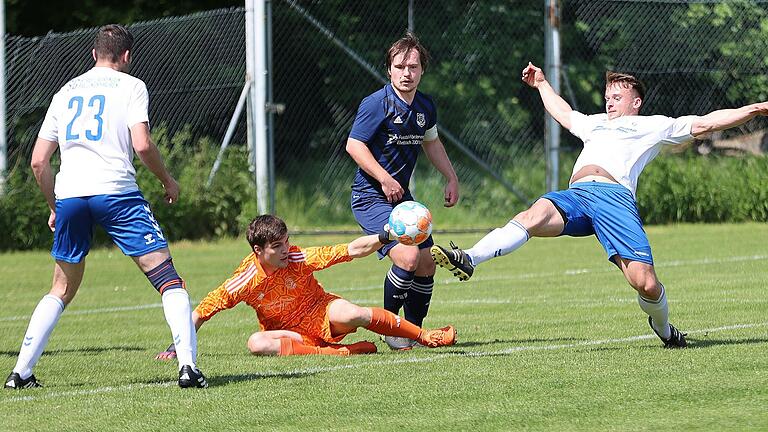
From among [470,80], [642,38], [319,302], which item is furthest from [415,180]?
[319,302]

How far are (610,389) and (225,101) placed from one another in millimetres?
13844

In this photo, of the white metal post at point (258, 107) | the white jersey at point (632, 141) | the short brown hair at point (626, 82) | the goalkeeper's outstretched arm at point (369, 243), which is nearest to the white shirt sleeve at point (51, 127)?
the goalkeeper's outstretched arm at point (369, 243)

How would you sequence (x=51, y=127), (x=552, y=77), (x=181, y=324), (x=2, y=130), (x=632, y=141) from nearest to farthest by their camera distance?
(x=181, y=324)
(x=51, y=127)
(x=632, y=141)
(x=2, y=130)
(x=552, y=77)

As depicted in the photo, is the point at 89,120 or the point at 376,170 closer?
the point at 89,120

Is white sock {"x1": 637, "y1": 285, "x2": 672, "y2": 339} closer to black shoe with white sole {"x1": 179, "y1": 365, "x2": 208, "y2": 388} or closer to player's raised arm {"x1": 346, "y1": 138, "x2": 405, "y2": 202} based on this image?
player's raised arm {"x1": 346, "y1": 138, "x2": 405, "y2": 202}

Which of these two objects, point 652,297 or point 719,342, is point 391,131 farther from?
point 719,342

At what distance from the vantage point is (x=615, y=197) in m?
8.00

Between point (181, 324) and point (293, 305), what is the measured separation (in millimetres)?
1624

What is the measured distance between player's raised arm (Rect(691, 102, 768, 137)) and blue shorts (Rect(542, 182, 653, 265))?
23.0 inches

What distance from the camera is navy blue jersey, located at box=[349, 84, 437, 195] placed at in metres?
8.73

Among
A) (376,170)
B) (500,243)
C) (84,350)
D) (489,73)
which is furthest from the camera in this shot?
(489,73)

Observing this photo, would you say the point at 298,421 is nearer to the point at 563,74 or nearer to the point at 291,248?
the point at 291,248

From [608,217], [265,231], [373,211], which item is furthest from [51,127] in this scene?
[608,217]

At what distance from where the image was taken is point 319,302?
27.5ft
